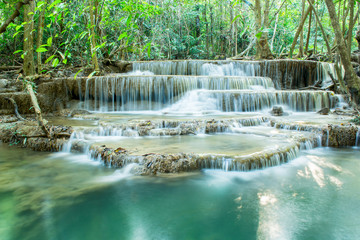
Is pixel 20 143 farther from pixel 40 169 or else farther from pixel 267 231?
pixel 267 231

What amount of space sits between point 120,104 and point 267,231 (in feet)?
27.4

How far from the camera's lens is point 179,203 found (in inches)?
127

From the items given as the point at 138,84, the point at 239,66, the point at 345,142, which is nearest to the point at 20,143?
the point at 138,84

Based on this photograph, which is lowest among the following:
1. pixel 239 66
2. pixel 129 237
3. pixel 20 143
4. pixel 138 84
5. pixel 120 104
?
pixel 129 237

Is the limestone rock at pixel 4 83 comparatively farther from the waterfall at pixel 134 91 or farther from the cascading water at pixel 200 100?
the waterfall at pixel 134 91

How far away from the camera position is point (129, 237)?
2609 millimetres

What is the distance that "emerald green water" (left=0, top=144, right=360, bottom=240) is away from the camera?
2672mm

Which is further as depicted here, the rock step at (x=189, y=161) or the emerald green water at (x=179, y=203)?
the rock step at (x=189, y=161)

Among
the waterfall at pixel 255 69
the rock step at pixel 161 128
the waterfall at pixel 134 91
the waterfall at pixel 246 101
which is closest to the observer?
the rock step at pixel 161 128

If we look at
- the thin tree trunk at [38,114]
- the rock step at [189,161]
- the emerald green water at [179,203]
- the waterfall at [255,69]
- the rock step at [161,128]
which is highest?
the waterfall at [255,69]

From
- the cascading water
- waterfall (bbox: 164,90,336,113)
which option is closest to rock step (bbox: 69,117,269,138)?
the cascading water

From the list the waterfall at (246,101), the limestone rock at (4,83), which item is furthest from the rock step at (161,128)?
the limestone rock at (4,83)

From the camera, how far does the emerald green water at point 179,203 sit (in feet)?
8.77

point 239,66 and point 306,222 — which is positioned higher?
point 239,66
